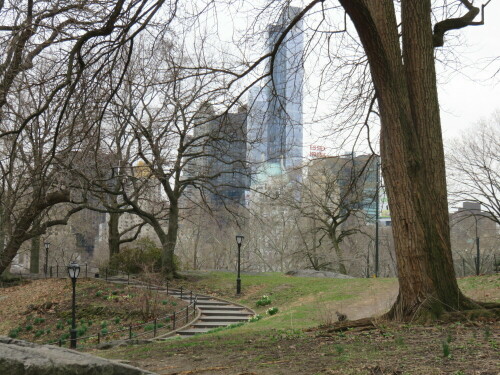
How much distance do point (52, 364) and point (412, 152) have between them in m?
6.14

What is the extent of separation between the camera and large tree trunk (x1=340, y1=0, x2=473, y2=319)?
25.8 ft

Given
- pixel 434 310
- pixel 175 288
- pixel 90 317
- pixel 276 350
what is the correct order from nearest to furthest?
pixel 276 350 → pixel 434 310 → pixel 90 317 → pixel 175 288

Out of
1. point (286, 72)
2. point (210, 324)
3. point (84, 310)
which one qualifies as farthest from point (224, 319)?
point (286, 72)

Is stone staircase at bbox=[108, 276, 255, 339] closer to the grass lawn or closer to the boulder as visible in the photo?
the grass lawn

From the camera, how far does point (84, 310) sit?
21156mm

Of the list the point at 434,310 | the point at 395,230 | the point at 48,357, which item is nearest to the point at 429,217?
the point at 395,230

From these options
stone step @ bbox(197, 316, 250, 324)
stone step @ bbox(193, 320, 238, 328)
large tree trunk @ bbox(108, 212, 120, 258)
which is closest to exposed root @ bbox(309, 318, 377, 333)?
stone step @ bbox(193, 320, 238, 328)

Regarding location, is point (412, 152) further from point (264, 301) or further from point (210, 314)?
point (264, 301)

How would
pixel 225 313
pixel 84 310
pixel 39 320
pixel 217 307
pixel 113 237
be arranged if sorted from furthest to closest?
pixel 113 237
pixel 217 307
pixel 84 310
pixel 225 313
pixel 39 320

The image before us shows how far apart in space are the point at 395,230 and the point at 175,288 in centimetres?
1890

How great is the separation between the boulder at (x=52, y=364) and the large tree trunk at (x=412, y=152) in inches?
197

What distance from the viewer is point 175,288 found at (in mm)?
25656

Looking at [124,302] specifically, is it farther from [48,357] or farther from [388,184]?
[48,357]

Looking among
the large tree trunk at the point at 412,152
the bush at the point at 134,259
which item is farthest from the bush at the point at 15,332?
the large tree trunk at the point at 412,152
